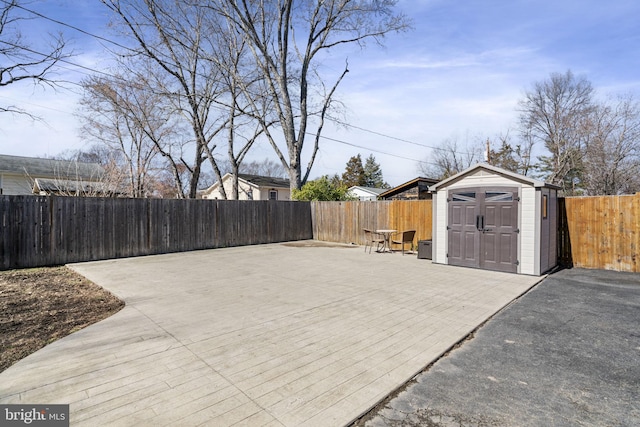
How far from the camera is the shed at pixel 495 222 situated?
22.2ft

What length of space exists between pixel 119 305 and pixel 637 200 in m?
10.3

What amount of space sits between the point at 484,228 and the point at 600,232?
9.29 feet

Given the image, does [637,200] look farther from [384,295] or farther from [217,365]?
[217,365]

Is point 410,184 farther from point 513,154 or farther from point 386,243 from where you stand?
point 513,154

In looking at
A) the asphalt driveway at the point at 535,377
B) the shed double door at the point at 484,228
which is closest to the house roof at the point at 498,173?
the shed double door at the point at 484,228

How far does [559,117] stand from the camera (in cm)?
2153

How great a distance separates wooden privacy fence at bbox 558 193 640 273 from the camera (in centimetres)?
712

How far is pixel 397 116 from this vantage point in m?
17.5

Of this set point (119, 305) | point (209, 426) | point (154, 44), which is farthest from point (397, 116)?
point (209, 426)

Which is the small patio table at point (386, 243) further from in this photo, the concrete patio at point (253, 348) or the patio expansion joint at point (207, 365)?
the patio expansion joint at point (207, 365)

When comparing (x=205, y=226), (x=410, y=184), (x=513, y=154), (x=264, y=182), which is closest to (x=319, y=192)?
(x=205, y=226)

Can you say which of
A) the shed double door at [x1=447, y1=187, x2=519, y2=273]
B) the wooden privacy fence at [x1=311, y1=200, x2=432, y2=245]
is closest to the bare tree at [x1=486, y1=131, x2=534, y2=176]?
the wooden privacy fence at [x1=311, y1=200, x2=432, y2=245]

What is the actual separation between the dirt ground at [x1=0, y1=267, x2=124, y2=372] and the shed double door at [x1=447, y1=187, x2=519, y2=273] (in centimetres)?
704

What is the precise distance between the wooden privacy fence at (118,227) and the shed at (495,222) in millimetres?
7309
